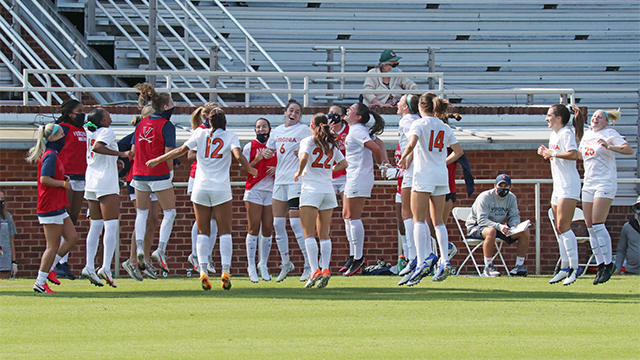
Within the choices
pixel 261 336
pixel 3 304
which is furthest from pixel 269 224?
pixel 261 336

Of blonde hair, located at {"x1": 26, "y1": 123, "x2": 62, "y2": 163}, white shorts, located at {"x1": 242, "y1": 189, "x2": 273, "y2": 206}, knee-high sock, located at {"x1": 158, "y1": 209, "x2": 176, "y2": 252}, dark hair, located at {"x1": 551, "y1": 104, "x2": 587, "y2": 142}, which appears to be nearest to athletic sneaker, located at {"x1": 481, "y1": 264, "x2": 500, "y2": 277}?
dark hair, located at {"x1": 551, "y1": 104, "x2": 587, "y2": 142}

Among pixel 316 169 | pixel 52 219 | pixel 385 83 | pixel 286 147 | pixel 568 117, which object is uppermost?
pixel 385 83

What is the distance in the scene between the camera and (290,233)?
12.2 metres

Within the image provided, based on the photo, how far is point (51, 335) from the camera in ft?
18.4

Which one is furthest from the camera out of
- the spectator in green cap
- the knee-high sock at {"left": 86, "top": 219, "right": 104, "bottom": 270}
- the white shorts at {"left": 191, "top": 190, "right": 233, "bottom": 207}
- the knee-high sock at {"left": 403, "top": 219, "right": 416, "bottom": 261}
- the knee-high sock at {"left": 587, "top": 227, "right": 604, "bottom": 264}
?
A: the spectator in green cap

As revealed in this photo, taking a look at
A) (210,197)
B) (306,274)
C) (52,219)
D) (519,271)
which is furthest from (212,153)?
(519,271)

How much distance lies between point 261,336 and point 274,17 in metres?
12.8

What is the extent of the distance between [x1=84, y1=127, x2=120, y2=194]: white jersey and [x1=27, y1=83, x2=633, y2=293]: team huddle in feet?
0.04

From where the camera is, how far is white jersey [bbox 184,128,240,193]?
816 centimetres

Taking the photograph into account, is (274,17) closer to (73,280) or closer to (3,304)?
(73,280)

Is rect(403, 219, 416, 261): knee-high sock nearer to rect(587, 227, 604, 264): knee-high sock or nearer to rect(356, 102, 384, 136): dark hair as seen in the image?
rect(356, 102, 384, 136): dark hair

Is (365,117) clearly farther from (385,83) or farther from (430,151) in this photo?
(385,83)

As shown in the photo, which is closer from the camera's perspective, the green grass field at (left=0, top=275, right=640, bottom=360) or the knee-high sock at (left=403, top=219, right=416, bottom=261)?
the green grass field at (left=0, top=275, right=640, bottom=360)

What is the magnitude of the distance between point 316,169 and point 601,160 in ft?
10.5
